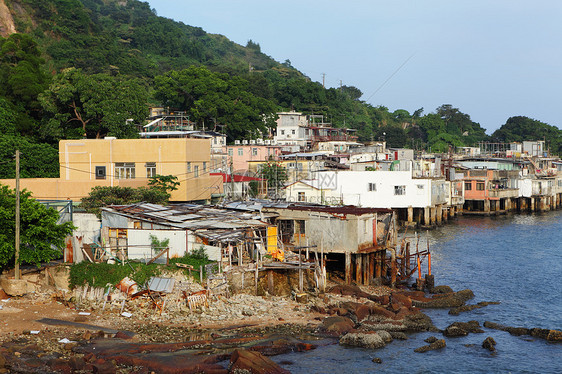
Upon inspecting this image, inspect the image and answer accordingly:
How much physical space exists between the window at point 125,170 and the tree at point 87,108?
956cm

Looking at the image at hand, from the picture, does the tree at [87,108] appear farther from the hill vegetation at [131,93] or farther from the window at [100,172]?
the window at [100,172]

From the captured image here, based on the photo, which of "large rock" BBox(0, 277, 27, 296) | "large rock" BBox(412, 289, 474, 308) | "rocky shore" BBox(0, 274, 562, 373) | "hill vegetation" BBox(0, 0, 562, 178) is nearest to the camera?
"rocky shore" BBox(0, 274, 562, 373)

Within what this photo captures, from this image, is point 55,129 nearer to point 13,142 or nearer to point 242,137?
point 13,142

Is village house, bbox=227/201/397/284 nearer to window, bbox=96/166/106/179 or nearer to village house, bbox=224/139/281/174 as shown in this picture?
window, bbox=96/166/106/179

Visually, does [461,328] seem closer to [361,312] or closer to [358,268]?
[361,312]

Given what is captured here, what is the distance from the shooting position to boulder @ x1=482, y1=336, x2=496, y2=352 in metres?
28.1

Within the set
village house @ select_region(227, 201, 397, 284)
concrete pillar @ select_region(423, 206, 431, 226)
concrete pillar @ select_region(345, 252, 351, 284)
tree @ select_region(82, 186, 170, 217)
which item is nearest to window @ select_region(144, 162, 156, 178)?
tree @ select_region(82, 186, 170, 217)

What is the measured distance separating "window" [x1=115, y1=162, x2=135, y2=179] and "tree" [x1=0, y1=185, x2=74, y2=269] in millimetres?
15558

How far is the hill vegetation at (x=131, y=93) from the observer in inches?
2243

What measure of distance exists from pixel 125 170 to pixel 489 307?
91.3 feet

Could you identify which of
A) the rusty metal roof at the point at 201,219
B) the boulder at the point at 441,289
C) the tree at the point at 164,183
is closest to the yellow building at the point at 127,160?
the tree at the point at 164,183

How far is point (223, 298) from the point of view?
29.6 m

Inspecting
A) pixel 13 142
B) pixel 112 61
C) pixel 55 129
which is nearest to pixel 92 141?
pixel 13 142

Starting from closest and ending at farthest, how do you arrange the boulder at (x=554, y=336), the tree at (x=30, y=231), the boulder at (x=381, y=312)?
the boulder at (x=554, y=336)
the tree at (x=30, y=231)
the boulder at (x=381, y=312)
